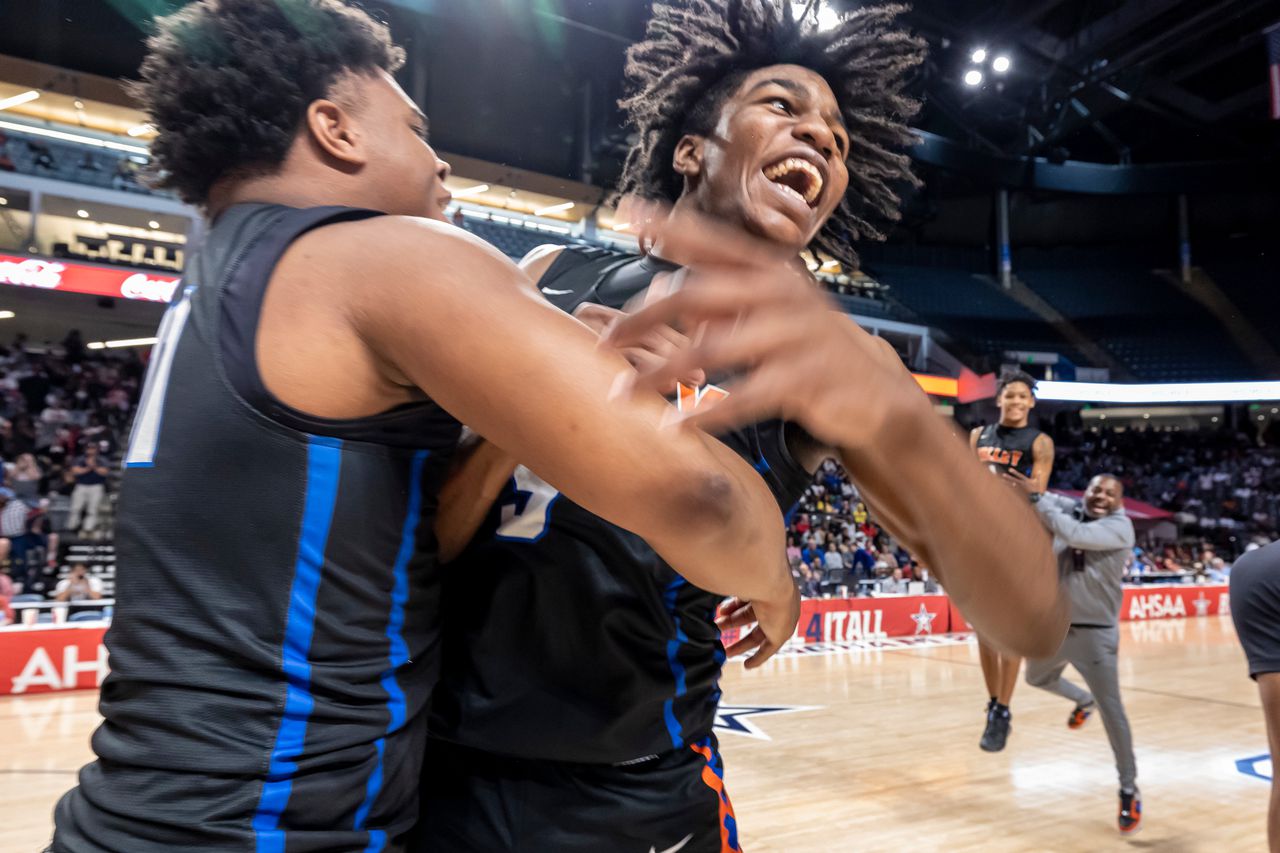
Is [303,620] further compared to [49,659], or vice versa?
[49,659]

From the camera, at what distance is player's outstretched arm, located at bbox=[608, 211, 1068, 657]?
0.74 metres

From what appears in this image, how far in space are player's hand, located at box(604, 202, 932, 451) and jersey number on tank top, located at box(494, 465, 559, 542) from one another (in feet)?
2.16

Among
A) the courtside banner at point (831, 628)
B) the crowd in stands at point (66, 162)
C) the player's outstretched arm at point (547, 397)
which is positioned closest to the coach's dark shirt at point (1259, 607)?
the courtside banner at point (831, 628)

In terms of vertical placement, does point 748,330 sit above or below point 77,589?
above

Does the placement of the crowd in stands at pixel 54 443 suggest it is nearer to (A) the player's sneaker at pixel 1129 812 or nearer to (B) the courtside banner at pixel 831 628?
(B) the courtside banner at pixel 831 628

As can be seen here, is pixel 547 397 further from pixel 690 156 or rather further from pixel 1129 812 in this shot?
pixel 1129 812

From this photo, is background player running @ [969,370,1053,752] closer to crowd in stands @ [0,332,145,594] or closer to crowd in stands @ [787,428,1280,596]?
crowd in stands @ [787,428,1280,596]

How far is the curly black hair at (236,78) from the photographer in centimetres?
124

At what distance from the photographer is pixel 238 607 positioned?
100cm

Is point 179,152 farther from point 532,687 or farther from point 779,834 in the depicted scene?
point 779,834

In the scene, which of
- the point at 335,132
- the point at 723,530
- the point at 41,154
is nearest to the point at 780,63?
the point at 335,132

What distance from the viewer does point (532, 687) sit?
1409 mm

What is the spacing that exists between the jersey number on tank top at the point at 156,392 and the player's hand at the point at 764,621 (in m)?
0.75

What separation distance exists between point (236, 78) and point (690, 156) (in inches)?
43.2
